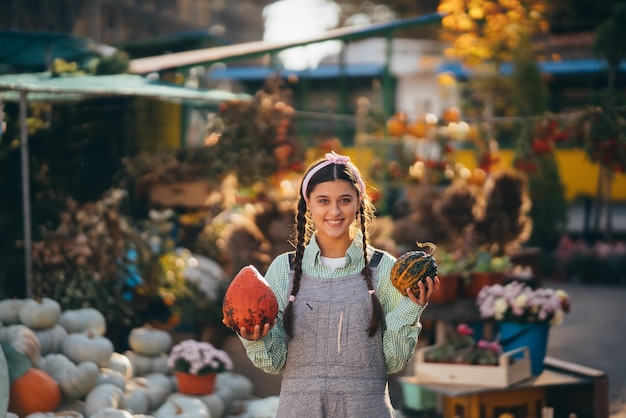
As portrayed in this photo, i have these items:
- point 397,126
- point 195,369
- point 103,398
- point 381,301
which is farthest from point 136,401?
point 397,126

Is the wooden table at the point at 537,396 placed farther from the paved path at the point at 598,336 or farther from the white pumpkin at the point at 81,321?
the white pumpkin at the point at 81,321

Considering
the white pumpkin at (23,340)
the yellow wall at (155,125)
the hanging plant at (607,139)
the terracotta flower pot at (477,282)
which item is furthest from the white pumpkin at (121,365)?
the yellow wall at (155,125)

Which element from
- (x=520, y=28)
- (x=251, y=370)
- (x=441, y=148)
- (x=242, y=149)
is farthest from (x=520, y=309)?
(x=520, y=28)

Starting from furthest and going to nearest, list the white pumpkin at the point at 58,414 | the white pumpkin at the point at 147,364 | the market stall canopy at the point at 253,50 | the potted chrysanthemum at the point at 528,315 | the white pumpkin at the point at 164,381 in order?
1. the market stall canopy at the point at 253,50
2. the white pumpkin at the point at 147,364
3. the potted chrysanthemum at the point at 528,315
4. the white pumpkin at the point at 164,381
5. the white pumpkin at the point at 58,414

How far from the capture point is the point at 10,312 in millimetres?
6301

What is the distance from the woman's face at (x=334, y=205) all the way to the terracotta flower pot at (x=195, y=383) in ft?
10.8

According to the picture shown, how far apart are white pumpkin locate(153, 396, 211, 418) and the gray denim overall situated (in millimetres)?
2657

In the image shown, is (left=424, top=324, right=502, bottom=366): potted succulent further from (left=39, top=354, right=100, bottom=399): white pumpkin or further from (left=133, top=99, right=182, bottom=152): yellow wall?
(left=133, top=99, right=182, bottom=152): yellow wall

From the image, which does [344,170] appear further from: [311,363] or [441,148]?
[441,148]

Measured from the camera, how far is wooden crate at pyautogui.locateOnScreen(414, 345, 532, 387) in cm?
615

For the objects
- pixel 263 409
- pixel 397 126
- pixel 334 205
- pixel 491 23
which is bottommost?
pixel 263 409

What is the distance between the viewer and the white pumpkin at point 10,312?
629 cm

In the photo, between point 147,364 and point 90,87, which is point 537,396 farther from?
point 90,87

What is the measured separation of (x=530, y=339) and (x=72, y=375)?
115 inches
